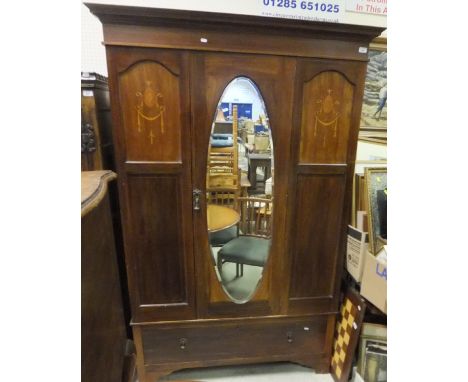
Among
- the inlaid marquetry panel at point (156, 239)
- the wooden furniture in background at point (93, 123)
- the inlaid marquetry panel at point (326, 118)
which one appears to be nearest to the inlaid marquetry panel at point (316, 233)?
the inlaid marquetry panel at point (326, 118)

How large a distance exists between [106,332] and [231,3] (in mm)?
1724

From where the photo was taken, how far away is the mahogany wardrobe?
1063 millimetres

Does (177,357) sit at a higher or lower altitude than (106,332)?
lower

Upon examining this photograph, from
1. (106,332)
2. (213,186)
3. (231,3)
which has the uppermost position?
(231,3)

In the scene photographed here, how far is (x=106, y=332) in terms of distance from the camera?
0.89m

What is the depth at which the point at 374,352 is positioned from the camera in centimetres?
134

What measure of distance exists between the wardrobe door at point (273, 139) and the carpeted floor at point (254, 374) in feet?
1.50

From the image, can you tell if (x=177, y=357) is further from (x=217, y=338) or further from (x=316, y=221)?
(x=316, y=221)

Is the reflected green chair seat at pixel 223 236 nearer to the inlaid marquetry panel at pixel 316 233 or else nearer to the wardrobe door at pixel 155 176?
the wardrobe door at pixel 155 176

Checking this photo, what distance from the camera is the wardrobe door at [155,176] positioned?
42.1 inches

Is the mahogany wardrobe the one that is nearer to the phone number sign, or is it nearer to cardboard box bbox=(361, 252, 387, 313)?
cardboard box bbox=(361, 252, 387, 313)

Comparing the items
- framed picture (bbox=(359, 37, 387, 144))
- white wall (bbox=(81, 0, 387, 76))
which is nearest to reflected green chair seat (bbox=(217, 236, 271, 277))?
framed picture (bbox=(359, 37, 387, 144))
